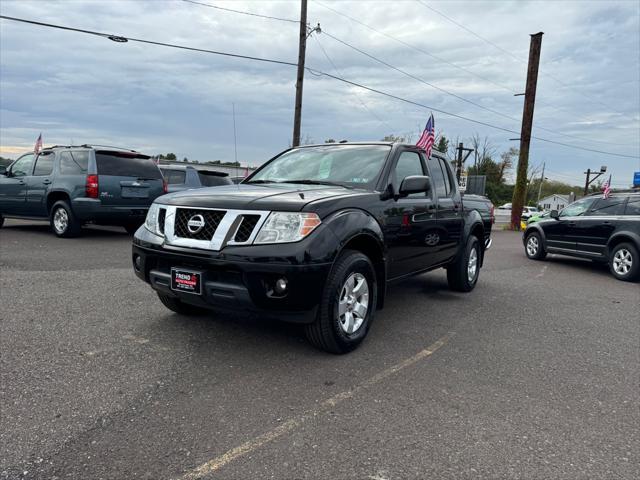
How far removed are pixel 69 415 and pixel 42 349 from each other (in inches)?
45.3

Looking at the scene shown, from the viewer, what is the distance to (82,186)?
8.81m

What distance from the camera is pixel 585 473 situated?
2.23 m

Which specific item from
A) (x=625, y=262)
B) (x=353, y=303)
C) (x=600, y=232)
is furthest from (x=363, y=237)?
(x=600, y=232)

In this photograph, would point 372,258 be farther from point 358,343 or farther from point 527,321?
point 527,321

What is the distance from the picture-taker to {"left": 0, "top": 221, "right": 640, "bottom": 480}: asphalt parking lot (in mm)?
2246

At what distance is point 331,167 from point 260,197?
1.31 m

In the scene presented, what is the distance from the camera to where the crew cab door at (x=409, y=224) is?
421cm

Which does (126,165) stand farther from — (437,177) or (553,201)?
(553,201)

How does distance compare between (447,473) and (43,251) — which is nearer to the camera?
(447,473)

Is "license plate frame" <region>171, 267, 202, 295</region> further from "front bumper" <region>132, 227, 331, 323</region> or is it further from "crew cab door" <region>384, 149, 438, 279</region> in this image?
"crew cab door" <region>384, 149, 438, 279</region>

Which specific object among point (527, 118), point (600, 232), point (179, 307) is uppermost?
point (527, 118)

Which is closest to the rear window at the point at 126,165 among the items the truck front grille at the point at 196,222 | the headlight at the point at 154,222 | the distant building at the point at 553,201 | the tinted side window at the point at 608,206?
the headlight at the point at 154,222

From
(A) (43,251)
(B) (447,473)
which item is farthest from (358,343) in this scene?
(A) (43,251)

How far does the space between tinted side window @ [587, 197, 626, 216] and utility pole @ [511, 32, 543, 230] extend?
11.0 metres
